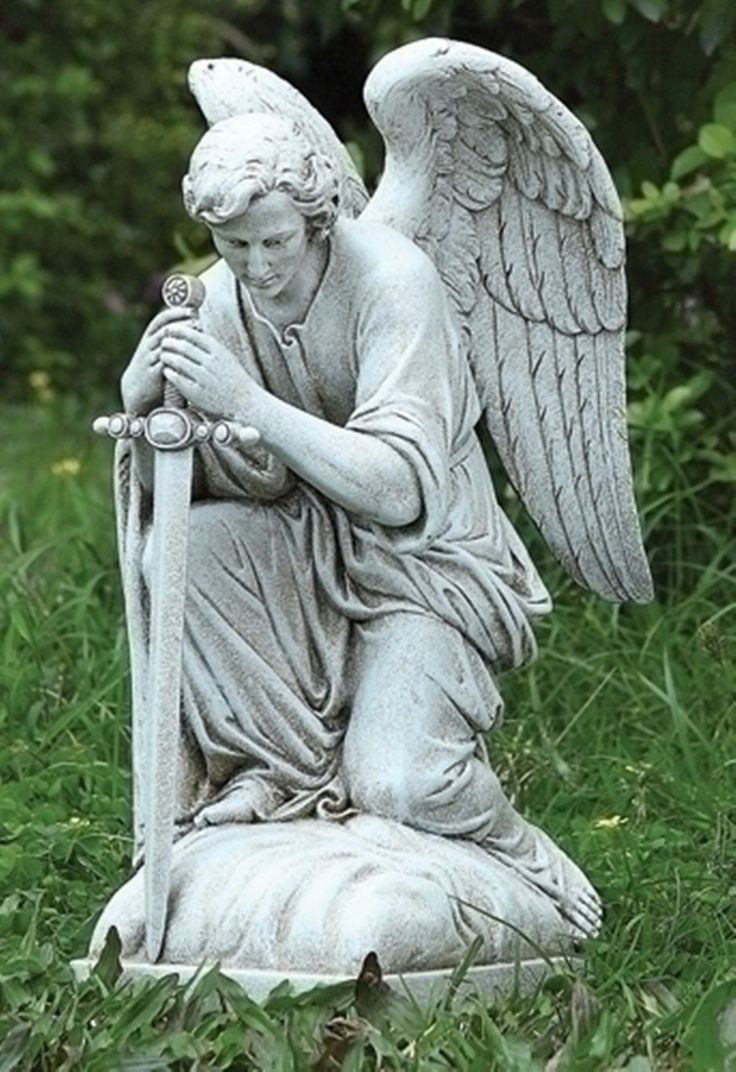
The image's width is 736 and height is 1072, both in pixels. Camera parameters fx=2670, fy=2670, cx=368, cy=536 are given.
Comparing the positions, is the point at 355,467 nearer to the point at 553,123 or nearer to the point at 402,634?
the point at 402,634

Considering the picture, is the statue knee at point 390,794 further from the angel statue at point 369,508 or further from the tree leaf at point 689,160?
the tree leaf at point 689,160

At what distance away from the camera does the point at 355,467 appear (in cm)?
396

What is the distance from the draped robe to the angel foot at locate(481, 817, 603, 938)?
21 cm

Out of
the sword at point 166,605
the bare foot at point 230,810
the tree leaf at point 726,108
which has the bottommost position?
the bare foot at point 230,810

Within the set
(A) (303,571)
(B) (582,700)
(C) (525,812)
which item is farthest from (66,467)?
(A) (303,571)

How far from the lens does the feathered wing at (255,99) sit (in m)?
4.36

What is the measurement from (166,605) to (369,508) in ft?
1.11

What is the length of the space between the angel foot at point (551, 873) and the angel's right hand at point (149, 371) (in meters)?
0.89

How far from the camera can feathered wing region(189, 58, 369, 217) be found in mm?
4359

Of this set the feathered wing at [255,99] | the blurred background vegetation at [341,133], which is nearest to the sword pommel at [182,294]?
the feathered wing at [255,99]

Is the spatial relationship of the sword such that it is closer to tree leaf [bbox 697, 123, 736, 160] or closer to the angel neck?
the angel neck

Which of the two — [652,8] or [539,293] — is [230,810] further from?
[652,8]

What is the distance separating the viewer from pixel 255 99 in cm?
436

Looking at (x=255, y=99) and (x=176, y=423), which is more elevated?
(x=255, y=99)
